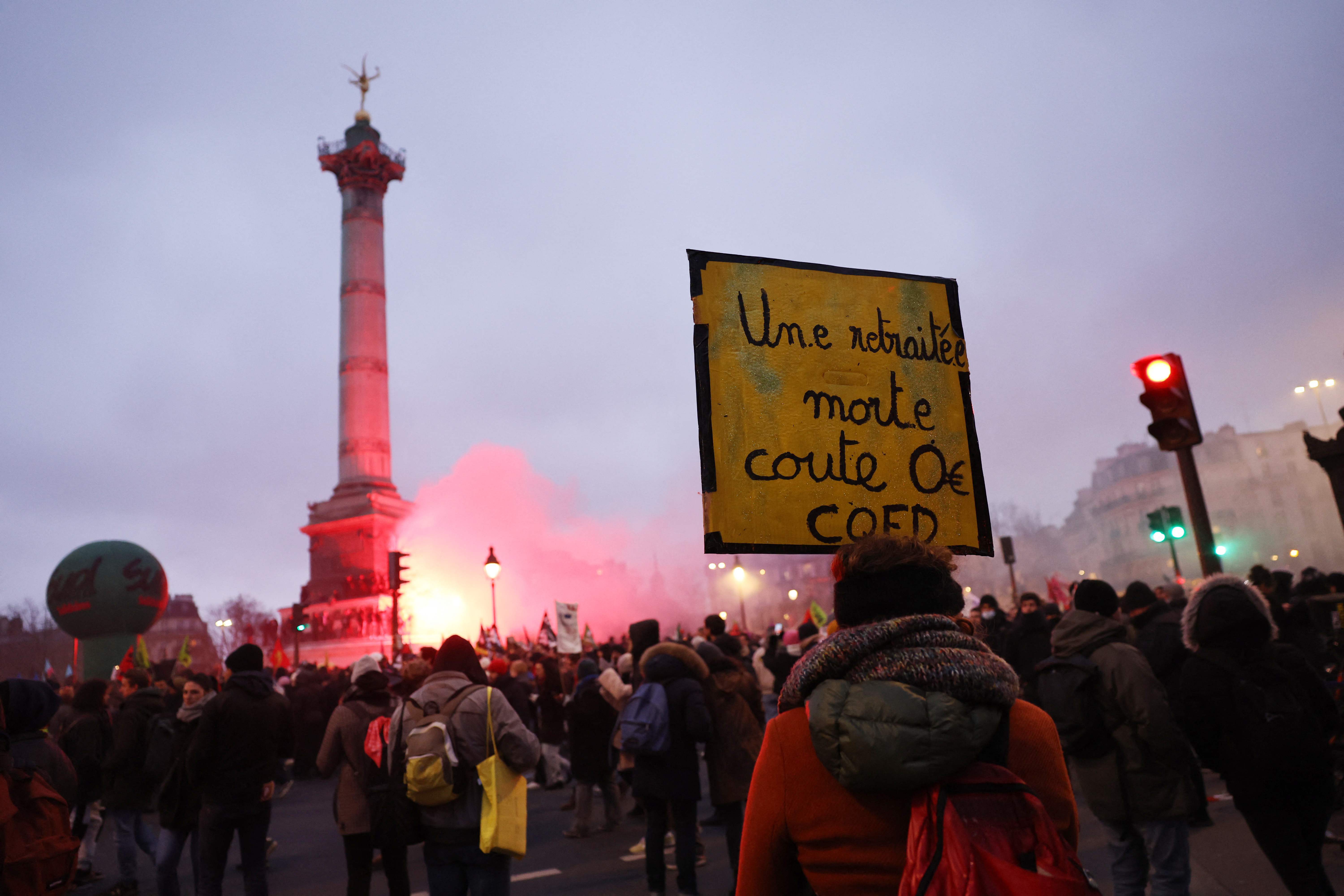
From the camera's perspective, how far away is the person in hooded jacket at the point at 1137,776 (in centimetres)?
430

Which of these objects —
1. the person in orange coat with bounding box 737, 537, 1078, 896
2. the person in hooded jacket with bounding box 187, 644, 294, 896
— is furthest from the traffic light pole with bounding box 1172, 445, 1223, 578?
the person in hooded jacket with bounding box 187, 644, 294, 896

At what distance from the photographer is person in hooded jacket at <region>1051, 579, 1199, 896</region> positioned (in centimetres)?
430

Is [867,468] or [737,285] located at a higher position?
[737,285]

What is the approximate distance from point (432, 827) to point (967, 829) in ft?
12.7

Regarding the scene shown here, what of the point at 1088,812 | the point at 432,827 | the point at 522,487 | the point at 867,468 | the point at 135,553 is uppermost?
the point at 522,487

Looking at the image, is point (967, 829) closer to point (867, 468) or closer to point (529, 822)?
point (867, 468)

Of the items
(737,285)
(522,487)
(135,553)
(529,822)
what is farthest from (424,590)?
(737,285)

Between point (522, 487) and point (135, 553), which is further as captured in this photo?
point (522, 487)

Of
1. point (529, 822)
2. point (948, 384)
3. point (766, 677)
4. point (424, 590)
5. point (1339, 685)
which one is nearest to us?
point (948, 384)

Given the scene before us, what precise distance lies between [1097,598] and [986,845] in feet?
12.2

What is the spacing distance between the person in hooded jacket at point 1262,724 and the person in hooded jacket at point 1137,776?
0.24 m

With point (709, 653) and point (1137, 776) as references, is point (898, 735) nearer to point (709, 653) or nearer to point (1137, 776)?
point (1137, 776)

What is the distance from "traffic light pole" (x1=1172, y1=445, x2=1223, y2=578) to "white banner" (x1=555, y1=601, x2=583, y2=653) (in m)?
13.9

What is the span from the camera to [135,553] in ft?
96.4
